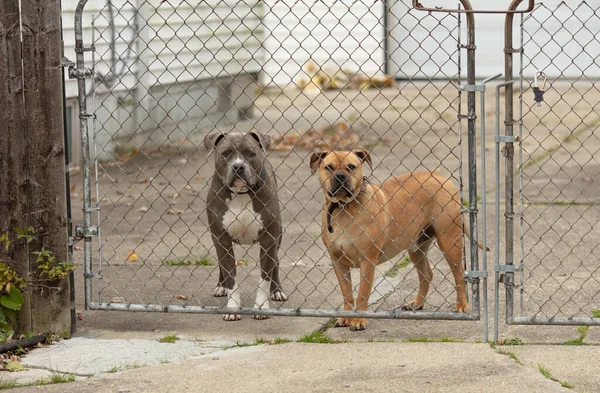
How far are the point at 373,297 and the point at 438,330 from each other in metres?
0.80

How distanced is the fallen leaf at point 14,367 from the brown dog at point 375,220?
174 centimetres

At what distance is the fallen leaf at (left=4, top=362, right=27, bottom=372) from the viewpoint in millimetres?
4750

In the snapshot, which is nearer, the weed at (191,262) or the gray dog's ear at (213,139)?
the gray dog's ear at (213,139)

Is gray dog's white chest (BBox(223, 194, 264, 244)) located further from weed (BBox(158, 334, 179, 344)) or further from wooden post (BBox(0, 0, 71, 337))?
wooden post (BBox(0, 0, 71, 337))

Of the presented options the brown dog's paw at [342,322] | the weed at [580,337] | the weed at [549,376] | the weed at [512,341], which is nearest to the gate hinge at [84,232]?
the brown dog's paw at [342,322]

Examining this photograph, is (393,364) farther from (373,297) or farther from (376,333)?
(373,297)

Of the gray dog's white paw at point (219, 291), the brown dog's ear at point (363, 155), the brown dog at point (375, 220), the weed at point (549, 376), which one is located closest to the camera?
the weed at point (549, 376)

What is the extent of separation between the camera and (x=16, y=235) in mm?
5125

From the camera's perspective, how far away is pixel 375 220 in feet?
17.8

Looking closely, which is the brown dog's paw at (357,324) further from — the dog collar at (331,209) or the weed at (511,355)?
the weed at (511,355)

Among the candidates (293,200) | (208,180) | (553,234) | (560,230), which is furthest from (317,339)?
(293,200)

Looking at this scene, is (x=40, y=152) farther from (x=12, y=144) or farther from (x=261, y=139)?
(x=261, y=139)

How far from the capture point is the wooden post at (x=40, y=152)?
5.03 meters

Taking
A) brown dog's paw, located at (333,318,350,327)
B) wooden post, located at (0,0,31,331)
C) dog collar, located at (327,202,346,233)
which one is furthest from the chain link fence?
dog collar, located at (327,202,346,233)
